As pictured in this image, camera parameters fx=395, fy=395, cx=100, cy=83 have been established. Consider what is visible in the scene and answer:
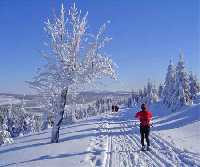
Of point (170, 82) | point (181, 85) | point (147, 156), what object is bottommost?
point (147, 156)

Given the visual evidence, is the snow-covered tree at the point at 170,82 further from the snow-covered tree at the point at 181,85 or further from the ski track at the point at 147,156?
the ski track at the point at 147,156

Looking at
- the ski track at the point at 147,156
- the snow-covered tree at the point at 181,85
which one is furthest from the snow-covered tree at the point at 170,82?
the ski track at the point at 147,156

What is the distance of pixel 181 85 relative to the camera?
68625mm

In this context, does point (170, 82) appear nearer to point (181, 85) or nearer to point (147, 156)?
point (181, 85)

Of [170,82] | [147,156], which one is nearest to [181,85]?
[170,82]

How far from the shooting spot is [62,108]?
2281 cm

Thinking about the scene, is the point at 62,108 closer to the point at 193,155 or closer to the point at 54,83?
the point at 54,83

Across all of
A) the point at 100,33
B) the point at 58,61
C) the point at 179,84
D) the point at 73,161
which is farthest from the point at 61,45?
the point at 179,84

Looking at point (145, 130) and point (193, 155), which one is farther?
point (145, 130)

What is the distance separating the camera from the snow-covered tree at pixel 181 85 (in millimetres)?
67438

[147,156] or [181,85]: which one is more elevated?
[181,85]

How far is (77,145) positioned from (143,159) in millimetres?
5515

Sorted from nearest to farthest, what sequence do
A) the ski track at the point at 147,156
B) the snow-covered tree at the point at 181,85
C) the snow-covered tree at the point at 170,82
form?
the ski track at the point at 147,156 → the snow-covered tree at the point at 181,85 → the snow-covered tree at the point at 170,82

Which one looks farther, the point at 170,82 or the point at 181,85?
the point at 170,82
